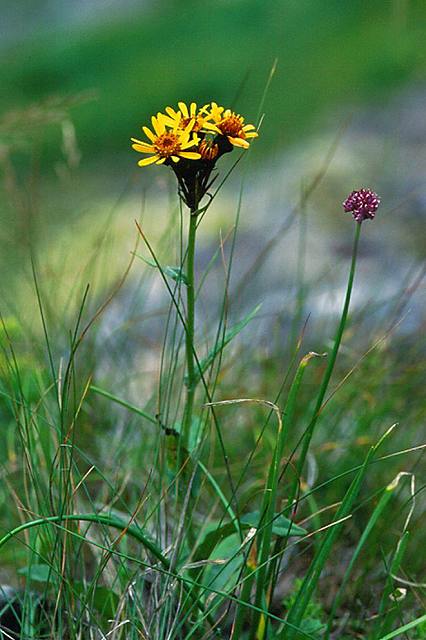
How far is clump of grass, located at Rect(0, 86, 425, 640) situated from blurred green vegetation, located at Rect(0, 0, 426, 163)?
101 inches

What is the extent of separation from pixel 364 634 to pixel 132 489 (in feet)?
1.50

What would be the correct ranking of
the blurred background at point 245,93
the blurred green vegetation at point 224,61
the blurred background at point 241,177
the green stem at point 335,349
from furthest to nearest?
the blurred green vegetation at point 224,61 → the blurred background at point 245,93 → the blurred background at point 241,177 → the green stem at point 335,349

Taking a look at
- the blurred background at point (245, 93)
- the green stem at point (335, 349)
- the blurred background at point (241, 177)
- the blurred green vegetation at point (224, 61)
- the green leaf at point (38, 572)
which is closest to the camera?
the green stem at point (335, 349)

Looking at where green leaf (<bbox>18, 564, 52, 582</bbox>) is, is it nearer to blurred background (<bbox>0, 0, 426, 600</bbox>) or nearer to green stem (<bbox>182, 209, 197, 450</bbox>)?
green stem (<bbox>182, 209, 197, 450</bbox>)

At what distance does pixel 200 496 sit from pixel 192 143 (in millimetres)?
735

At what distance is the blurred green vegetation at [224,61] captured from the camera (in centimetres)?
431

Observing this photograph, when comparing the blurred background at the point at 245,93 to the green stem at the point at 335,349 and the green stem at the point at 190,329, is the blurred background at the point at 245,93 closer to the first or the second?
the green stem at the point at 190,329

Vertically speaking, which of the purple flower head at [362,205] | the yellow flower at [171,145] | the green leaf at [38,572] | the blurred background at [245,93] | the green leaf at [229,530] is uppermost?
the blurred background at [245,93]

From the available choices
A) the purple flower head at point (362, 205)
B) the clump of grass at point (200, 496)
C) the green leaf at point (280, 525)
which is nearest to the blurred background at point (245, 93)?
the clump of grass at point (200, 496)

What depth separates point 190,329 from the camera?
3.40ft

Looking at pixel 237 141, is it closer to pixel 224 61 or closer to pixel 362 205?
pixel 362 205

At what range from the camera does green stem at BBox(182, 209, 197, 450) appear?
3.30ft

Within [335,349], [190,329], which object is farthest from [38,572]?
[335,349]

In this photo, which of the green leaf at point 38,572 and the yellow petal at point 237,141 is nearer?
the yellow petal at point 237,141
